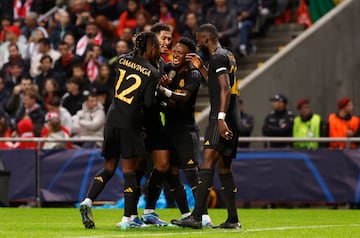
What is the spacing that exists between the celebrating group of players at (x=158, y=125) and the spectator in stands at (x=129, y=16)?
11729 millimetres

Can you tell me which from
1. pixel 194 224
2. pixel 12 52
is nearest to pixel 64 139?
pixel 12 52

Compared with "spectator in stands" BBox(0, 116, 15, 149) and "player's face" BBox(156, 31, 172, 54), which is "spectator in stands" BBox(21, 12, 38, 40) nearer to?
"spectator in stands" BBox(0, 116, 15, 149)

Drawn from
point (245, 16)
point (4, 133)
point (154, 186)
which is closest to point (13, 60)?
point (4, 133)

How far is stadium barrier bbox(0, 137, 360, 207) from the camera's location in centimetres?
2072

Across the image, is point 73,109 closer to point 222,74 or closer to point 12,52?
point 12,52

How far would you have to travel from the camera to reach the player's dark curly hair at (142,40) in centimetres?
1388

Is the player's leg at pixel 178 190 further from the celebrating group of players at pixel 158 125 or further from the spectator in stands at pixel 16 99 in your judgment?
the spectator in stands at pixel 16 99

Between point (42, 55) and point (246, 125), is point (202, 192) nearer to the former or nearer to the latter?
point (246, 125)

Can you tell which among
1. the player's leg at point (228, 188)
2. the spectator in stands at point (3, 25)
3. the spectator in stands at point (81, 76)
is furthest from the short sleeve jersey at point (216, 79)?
the spectator in stands at point (3, 25)

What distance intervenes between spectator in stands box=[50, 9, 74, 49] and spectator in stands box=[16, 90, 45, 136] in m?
3.42

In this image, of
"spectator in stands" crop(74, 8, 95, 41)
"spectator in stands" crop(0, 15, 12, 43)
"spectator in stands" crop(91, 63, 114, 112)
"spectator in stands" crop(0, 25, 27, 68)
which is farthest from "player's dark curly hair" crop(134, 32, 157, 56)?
"spectator in stands" crop(0, 15, 12, 43)

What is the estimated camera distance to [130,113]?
1388cm

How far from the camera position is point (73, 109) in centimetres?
2377

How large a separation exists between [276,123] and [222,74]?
8358 millimetres
